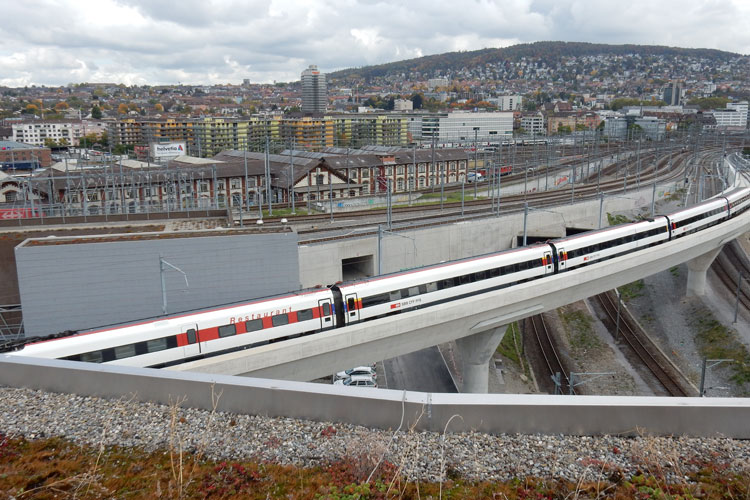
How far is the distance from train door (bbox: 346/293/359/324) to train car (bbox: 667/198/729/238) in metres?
20.6

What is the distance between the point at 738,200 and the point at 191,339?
120 ft

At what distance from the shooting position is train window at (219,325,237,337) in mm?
15635

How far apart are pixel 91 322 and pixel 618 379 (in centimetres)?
2369

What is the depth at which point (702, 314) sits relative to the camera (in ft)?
113

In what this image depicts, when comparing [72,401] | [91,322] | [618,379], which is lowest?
[618,379]

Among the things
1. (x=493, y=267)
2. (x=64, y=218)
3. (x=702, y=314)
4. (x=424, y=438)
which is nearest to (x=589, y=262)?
(x=493, y=267)

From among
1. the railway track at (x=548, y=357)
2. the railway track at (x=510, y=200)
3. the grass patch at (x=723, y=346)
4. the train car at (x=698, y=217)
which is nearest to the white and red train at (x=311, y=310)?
the railway track at (x=548, y=357)

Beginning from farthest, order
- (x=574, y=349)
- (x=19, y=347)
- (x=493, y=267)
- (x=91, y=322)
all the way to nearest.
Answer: (x=574, y=349), (x=493, y=267), (x=91, y=322), (x=19, y=347)

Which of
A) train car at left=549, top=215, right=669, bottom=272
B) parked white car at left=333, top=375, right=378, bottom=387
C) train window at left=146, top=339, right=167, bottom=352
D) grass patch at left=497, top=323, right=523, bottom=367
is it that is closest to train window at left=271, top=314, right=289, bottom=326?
train window at left=146, top=339, right=167, bottom=352

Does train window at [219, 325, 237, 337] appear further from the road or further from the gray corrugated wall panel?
the road

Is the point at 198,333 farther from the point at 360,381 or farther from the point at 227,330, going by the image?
the point at 360,381

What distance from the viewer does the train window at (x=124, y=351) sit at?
1414 cm

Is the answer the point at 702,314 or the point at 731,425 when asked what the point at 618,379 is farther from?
the point at 731,425

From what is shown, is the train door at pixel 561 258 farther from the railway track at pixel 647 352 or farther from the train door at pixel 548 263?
the railway track at pixel 647 352
